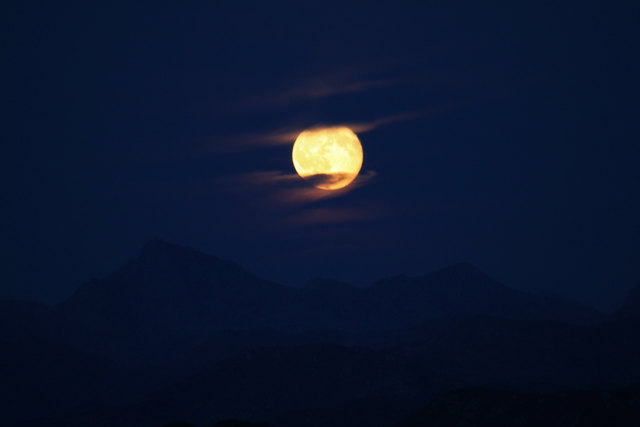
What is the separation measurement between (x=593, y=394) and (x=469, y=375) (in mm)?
87649

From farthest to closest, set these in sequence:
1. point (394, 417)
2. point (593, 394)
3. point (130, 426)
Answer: point (130, 426)
point (394, 417)
point (593, 394)

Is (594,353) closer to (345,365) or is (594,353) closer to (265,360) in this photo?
(345,365)

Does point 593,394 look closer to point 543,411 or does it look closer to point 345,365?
point 543,411

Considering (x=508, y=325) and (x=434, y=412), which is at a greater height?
(x=508, y=325)

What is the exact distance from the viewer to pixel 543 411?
270 feet

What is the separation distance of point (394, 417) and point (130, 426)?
2109 inches

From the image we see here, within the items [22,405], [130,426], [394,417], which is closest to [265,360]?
[130,426]

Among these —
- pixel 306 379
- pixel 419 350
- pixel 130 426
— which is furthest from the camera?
pixel 419 350

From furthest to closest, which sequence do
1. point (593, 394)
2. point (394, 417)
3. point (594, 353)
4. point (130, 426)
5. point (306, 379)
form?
point (594, 353)
point (306, 379)
point (130, 426)
point (394, 417)
point (593, 394)

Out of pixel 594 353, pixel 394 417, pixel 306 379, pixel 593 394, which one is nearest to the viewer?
pixel 593 394

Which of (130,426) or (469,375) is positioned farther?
(469,375)

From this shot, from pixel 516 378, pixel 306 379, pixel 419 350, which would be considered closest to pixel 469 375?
pixel 516 378

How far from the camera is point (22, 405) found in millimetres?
187625

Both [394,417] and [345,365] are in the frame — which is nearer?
[394,417]
